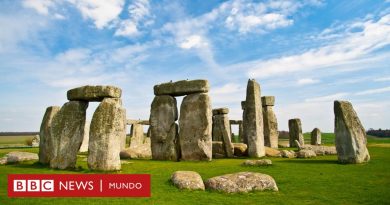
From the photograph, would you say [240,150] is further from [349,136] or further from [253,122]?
[349,136]

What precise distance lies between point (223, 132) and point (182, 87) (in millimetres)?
4284

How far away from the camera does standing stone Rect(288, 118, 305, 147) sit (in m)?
26.7

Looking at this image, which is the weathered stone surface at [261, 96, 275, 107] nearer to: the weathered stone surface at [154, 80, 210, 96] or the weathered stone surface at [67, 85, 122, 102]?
the weathered stone surface at [154, 80, 210, 96]

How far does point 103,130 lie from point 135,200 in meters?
4.58

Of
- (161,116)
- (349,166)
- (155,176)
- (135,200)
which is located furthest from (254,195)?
(161,116)

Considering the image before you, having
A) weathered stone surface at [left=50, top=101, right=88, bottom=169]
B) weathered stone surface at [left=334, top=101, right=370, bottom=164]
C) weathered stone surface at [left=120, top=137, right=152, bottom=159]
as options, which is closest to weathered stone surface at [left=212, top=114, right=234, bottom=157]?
weathered stone surface at [left=120, top=137, right=152, bottom=159]

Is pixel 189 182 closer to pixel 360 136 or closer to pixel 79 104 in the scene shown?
pixel 79 104

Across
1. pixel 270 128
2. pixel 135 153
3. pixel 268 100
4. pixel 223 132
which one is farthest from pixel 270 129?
pixel 135 153

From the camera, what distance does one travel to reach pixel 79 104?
12883 millimetres

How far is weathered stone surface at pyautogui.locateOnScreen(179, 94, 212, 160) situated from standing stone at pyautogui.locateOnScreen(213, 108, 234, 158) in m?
2.71

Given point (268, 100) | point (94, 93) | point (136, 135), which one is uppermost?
point (268, 100)

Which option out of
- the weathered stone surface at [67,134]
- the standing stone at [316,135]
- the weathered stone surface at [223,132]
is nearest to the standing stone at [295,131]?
the standing stone at [316,135]

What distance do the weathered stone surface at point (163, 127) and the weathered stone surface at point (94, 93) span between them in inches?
214

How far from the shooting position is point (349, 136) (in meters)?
13.4
